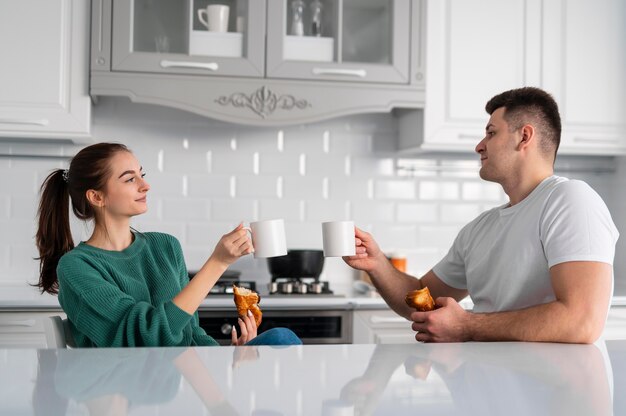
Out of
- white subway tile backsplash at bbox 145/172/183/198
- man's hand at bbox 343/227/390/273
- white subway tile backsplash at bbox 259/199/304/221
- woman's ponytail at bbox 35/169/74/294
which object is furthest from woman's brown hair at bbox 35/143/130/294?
white subway tile backsplash at bbox 259/199/304/221

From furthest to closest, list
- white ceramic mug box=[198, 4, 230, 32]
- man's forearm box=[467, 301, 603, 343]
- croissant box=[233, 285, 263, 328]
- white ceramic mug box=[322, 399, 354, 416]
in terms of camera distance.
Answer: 1. white ceramic mug box=[198, 4, 230, 32]
2. croissant box=[233, 285, 263, 328]
3. man's forearm box=[467, 301, 603, 343]
4. white ceramic mug box=[322, 399, 354, 416]

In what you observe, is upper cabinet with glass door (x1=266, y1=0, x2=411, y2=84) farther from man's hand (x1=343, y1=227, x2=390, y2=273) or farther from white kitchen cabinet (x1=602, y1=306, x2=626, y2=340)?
white kitchen cabinet (x1=602, y1=306, x2=626, y2=340)

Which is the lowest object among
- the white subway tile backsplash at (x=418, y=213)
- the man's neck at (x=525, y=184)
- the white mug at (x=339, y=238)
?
the white mug at (x=339, y=238)

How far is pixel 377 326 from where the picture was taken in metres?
2.93

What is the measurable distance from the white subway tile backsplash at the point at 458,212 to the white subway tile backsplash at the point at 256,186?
828 mm

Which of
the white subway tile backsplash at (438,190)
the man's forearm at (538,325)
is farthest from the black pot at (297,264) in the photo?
the man's forearm at (538,325)

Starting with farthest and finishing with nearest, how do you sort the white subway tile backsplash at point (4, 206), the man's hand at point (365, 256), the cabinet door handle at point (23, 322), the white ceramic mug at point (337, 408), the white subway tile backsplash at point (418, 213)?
1. the white subway tile backsplash at point (418, 213)
2. the white subway tile backsplash at point (4, 206)
3. the cabinet door handle at point (23, 322)
4. the man's hand at point (365, 256)
5. the white ceramic mug at point (337, 408)

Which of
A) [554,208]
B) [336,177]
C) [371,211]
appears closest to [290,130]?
[336,177]

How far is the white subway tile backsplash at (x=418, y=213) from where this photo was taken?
11.8 ft

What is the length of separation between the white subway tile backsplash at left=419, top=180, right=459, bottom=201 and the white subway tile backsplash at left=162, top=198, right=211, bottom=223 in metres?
1.03

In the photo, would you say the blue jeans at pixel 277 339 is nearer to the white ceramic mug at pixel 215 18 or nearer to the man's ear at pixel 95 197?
the man's ear at pixel 95 197

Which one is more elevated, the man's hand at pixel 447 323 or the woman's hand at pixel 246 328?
the man's hand at pixel 447 323

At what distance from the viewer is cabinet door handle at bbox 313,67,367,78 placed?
10.1 feet

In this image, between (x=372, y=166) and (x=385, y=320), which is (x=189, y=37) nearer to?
(x=372, y=166)
